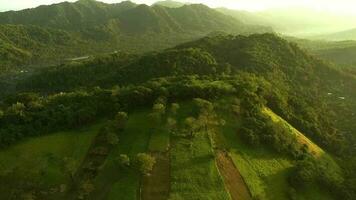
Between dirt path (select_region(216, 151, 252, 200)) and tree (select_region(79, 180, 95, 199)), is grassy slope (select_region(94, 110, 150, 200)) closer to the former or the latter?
tree (select_region(79, 180, 95, 199))

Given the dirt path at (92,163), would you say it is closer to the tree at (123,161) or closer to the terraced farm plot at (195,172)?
the tree at (123,161)

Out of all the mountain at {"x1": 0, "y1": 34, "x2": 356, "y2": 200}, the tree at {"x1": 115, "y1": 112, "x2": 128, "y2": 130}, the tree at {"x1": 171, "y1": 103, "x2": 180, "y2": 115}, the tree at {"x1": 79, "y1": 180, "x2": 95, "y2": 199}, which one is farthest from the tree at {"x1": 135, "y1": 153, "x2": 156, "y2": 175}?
the tree at {"x1": 171, "y1": 103, "x2": 180, "y2": 115}

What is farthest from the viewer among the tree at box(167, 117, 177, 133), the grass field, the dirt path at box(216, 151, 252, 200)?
the tree at box(167, 117, 177, 133)

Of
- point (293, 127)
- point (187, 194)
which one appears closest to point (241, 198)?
point (187, 194)

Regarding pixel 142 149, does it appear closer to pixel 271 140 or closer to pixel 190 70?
pixel 271 140

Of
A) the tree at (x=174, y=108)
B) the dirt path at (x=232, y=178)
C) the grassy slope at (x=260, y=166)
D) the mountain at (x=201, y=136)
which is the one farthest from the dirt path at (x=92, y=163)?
the grassy slope at (x=260, y=166)
